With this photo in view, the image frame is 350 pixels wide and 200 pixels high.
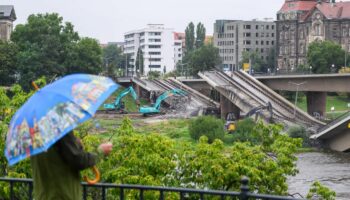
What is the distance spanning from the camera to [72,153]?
23.1 ft

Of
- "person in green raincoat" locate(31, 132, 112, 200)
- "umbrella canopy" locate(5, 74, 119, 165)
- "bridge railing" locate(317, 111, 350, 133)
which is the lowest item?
"bridge railing" locate(317, 111, 350, 133)

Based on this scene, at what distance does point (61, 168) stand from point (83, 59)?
96.5 meters

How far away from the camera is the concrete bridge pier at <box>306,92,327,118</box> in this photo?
83.4 m

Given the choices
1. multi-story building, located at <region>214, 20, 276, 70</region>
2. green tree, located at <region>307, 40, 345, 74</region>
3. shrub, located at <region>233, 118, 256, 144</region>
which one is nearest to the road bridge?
shrub, located at <region>233, 118, 256, 144</region>

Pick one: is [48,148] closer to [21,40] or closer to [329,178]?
[329,178]

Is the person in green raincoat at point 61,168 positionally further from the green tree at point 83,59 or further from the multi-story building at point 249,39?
the multi-story building at point 249,39

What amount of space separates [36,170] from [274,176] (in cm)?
1496

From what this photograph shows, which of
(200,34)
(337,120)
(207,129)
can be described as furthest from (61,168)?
(200,34)

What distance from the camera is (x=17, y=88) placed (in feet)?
77.2

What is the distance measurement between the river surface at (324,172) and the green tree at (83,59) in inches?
1975

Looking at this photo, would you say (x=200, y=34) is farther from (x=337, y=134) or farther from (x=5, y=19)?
(x=337, y=134)

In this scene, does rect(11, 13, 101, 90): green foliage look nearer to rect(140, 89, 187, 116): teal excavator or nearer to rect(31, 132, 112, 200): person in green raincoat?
rect(140, 89, 187, 116): teal excavator

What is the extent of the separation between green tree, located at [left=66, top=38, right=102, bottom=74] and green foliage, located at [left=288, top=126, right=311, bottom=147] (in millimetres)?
44711

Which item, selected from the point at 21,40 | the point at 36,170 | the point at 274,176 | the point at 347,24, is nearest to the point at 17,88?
the point at 274,176
